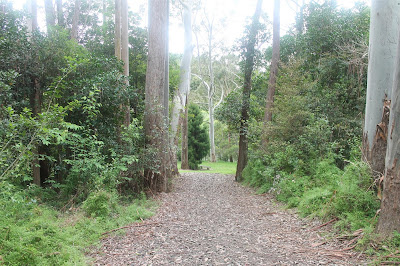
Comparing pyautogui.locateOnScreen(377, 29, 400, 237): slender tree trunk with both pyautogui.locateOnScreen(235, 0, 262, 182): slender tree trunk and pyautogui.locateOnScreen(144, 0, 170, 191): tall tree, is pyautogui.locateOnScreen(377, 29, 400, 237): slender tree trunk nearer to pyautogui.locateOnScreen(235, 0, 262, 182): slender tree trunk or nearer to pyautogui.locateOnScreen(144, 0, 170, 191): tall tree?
pyautogui.locateOnScreen(144, 0, 170, 191): tall tree

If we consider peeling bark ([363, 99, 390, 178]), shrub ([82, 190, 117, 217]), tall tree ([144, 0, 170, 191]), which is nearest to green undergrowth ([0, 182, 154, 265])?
shrub ([82, 190, 117, 217])

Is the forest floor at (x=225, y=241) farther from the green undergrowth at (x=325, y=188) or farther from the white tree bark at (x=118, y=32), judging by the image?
the white tree bark at (x=118, y=32)

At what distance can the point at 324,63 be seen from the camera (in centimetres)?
1178

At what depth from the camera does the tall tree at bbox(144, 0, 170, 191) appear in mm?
8562

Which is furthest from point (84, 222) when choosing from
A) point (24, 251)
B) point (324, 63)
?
point (324, 63)

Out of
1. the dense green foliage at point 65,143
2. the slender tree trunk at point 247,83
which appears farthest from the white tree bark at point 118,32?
the slender tree trunk at point 247,83

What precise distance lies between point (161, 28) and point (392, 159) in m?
7.48

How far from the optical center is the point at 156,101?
28.3 ft

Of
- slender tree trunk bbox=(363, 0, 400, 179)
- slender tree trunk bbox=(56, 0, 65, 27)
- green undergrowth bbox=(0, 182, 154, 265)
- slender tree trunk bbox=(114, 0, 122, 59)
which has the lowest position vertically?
green undergrowth bbox=(0, 182, 154, 265)

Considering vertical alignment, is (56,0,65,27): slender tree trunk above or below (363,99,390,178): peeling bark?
above

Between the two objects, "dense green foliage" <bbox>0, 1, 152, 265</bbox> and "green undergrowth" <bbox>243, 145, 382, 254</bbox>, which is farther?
"green undergrowth" <bbox>243, 145, 382, 254</bbox>

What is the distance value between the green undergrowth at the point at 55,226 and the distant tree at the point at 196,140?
685 inches

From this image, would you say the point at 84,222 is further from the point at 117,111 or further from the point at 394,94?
the point at 394,94

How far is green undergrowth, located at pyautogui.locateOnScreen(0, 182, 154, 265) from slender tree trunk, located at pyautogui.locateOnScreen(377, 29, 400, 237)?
4.24m
